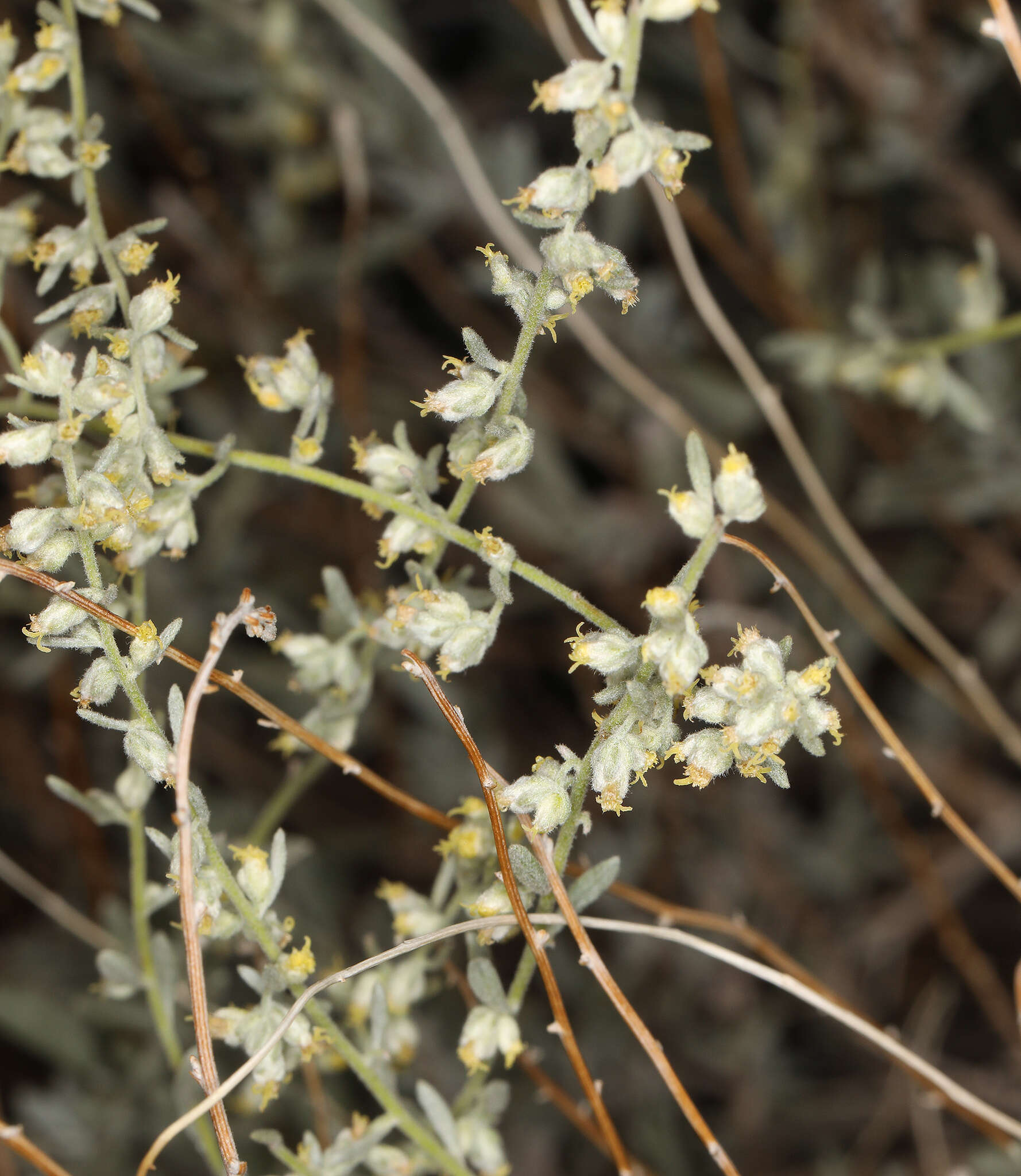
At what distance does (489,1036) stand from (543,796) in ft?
1.40

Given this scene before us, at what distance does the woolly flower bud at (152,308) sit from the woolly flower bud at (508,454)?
436 mm

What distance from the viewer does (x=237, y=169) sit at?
3.40 meters

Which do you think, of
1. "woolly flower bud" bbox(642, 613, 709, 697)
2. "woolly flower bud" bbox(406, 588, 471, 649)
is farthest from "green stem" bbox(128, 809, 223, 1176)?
"woolly flower bud" bbox(642, 613, 709, 697)

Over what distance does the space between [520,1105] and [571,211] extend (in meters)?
2.15

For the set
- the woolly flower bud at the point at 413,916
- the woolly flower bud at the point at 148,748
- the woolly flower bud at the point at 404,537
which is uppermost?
the woolly flower bud at the point at 404,537

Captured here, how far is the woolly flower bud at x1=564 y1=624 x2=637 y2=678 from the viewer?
1363 mm

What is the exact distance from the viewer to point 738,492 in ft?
4.17

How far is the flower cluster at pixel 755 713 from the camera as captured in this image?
1340mm

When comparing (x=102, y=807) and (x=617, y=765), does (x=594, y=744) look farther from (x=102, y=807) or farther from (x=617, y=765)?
(x=102, y=807)

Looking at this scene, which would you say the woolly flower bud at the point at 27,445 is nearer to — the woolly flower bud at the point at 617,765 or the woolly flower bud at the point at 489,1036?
the woolly flower bud at the point at 617,765

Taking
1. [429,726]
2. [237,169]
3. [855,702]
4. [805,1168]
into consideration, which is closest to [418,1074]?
[429,726]

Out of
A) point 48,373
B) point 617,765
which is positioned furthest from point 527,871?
point 48,373

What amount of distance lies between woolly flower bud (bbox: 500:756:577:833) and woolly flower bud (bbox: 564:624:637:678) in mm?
125

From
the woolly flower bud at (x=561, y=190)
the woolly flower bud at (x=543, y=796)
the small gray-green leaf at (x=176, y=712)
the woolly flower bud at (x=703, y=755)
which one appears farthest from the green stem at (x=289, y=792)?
the woolly flower bud at (x=561, y=190)
